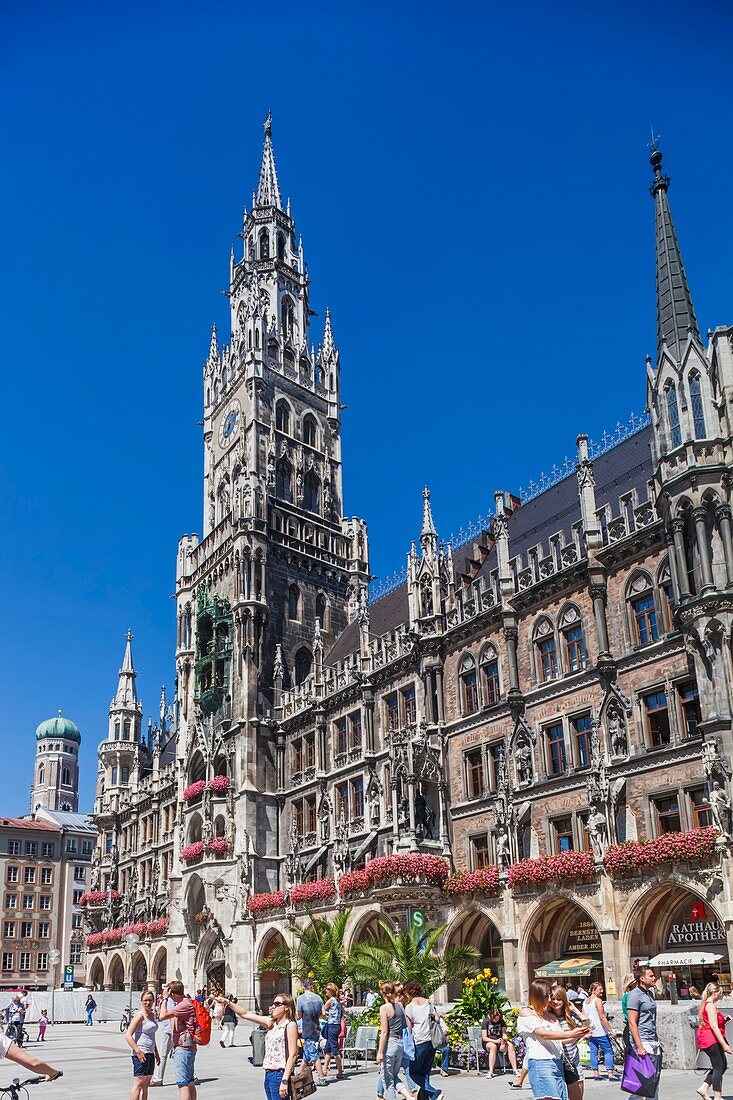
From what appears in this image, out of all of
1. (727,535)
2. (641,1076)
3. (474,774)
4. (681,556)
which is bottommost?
(641,1076)

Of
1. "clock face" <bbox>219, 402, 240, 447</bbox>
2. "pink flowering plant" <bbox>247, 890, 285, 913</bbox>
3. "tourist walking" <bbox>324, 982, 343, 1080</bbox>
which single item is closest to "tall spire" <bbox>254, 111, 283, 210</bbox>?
"clock face" <bbox>219, 402, 240, 447</bbox>

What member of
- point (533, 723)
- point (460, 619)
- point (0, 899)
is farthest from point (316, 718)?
point (0, 899)

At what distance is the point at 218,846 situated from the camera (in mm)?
50750

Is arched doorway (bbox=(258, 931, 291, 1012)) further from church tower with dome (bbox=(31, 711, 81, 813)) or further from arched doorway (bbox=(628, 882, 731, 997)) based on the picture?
church tower with dome (bbox=(31, 711, 81, 813))

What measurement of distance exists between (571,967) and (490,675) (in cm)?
1104

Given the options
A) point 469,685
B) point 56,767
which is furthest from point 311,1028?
point 56,767

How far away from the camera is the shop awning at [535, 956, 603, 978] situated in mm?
31312

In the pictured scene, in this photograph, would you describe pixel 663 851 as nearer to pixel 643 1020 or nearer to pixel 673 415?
pixel 673 415

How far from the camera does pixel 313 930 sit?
120 feet

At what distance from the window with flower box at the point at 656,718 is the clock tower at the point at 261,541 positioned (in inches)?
882

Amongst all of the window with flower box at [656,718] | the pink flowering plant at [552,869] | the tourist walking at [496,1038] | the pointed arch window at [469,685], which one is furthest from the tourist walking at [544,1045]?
the pointed arch window at [469,685]

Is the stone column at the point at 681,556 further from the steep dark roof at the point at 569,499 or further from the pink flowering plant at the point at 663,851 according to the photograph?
the pink flowering plant at the point at 663,851

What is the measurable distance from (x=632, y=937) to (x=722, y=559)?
11.4 metres

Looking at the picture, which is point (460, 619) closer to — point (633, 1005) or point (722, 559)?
point (722, 559)
